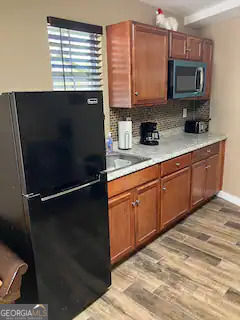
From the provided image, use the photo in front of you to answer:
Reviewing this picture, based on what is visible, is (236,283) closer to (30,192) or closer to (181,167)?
(181,167)

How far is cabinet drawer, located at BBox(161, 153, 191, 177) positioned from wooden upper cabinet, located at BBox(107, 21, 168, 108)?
64cm

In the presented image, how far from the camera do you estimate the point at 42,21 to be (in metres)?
2.00

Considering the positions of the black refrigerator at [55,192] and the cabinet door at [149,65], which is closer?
the black refrigerator at [55,192]

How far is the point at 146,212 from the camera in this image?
2389 mm

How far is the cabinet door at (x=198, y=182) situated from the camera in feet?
9.80

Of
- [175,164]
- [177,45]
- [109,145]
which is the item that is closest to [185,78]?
[177,45]

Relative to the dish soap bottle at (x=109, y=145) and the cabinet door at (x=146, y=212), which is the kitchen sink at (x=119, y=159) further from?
the cabinet door at (x=146, y=212)

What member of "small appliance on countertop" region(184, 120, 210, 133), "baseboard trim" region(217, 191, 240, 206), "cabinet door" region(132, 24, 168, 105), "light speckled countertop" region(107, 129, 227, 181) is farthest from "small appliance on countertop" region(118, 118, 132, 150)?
Result: "baseboard trim" region(217, 191, 240, 206)

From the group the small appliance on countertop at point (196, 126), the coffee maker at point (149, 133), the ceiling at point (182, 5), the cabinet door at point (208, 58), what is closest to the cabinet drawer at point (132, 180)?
the coffee maker at point (149, 133)

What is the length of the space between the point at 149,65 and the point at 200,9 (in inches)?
46.8

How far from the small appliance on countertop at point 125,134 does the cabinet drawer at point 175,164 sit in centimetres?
45

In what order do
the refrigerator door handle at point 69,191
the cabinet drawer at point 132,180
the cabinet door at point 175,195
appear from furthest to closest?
1. the cabinet door at point 175,195
2. the cabinet drawer at point 132,180
3. the refrigerator door handle at point 69,191

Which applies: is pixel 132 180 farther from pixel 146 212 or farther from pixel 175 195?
pixel 175 195

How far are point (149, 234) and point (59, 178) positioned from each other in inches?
53.0
